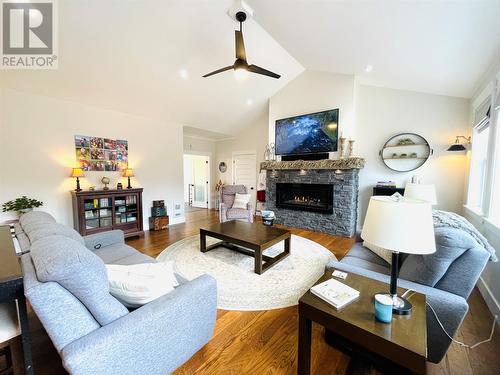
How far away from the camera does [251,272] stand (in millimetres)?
2723

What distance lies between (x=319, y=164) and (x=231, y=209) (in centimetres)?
217

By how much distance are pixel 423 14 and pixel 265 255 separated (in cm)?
335

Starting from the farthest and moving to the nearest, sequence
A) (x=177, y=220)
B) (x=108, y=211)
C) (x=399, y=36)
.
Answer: (x=177, y=220)
(x=108, y=211)
(x=399, y=36)

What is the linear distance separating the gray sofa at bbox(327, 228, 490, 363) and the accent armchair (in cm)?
321

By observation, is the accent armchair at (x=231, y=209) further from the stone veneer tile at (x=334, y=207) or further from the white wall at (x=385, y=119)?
the white wall at (x=385, y=119)

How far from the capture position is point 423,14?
2070 mm

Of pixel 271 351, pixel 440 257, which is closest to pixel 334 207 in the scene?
pixel 440 257

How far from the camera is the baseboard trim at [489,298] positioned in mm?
1951

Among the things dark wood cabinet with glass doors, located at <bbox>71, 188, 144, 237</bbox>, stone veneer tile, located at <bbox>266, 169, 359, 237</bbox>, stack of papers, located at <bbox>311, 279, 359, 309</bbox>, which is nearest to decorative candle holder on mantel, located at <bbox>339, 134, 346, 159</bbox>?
stone veneer tile, located at <bbox>266, 169, 359, 237</bbox>

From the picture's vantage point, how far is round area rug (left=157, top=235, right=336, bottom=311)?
2189 mm

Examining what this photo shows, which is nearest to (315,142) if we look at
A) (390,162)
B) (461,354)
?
(390,162)

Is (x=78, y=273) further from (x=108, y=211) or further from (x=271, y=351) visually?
(x=108, y=211)

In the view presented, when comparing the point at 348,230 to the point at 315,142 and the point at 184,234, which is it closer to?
the point at 315,142

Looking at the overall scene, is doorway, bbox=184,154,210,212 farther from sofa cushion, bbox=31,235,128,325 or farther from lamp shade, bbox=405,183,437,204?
sofa cushion, bbox=31,235,128,325
